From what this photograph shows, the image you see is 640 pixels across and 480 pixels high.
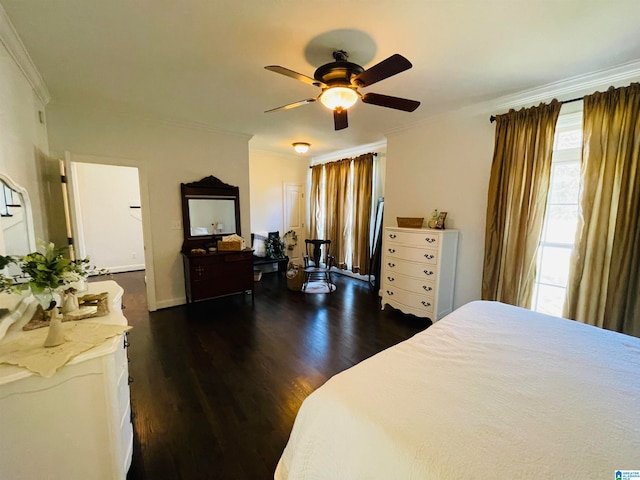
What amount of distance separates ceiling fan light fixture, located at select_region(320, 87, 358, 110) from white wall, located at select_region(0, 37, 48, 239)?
2184mm

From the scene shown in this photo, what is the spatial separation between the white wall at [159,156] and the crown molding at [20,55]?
1.53ft

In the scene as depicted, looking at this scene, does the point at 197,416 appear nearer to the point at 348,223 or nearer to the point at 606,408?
the point at 606,408

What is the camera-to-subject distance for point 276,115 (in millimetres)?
3312

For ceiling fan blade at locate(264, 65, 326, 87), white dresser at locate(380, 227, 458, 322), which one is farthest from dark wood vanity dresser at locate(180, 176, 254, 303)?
ceiling fan blade at locate(264, 65, 326, 87)

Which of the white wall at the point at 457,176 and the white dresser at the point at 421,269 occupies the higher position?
the white wall at the point at 457,176

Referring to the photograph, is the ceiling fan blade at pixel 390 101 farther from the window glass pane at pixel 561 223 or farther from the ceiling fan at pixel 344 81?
the window glass pane at pixel 561 223

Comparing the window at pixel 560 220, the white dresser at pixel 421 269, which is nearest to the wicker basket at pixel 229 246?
the white dresser at pixel 421 269

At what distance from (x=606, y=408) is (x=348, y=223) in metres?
4.58

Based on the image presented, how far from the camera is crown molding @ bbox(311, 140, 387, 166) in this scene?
15.5 ft

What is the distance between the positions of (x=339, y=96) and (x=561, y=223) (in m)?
2.55

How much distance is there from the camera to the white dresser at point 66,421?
40.3 inches

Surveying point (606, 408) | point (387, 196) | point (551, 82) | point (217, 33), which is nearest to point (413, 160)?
point (387, 196)

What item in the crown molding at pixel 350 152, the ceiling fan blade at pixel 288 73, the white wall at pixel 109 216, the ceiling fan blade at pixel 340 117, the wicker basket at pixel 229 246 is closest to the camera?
the ceiling fan blade at pixel 288 73

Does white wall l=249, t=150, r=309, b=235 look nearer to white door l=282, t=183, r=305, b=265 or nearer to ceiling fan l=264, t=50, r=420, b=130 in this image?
white door l=282, t=183, r=305, b=265
